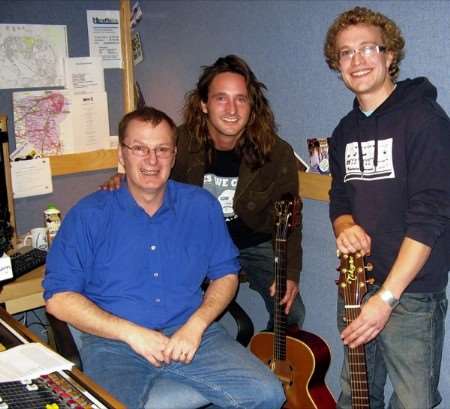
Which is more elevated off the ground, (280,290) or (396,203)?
(396,203)

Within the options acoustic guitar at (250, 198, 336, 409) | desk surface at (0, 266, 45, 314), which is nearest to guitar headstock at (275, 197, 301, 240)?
acoustic guitar at (250, 198, 336, 409)

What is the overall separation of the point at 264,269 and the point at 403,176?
3.18 feet

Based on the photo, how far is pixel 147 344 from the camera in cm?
166

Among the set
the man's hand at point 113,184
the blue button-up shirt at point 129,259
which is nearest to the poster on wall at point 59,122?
the man's hand at point 113,184

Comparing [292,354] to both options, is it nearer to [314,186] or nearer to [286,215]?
[286,215]

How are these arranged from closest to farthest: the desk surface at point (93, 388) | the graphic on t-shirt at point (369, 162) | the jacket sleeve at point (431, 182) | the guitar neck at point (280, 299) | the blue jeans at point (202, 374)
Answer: the desk surface at point (93, 388) < the jacket sleeve at point (431, 182) < the graphic on t-shirt at point (369, 162) < the blue jeans at point (202, 374) < the guitar neck at point (280, 299)

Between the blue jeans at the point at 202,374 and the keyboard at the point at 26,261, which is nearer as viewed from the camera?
the blue jeans at the point at 202,374

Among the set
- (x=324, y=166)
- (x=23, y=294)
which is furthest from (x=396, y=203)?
(x=23, y=294)

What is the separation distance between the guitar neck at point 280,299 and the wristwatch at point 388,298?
60cm

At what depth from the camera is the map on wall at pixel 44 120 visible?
249cm

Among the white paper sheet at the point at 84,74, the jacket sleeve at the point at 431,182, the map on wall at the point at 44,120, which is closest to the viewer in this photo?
the jacket sleeve at the point at 431,182

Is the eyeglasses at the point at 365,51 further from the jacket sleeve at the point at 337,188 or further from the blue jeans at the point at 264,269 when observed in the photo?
the blue jeans at the point at 264,269

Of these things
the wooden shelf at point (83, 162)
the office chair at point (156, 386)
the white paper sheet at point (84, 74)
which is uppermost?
the white paper sheet at point (84, 74)

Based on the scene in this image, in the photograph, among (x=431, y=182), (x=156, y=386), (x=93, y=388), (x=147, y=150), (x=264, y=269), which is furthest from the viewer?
(x=264, y=269)
